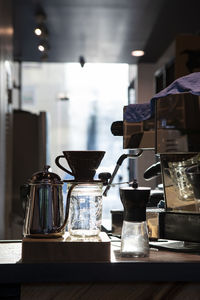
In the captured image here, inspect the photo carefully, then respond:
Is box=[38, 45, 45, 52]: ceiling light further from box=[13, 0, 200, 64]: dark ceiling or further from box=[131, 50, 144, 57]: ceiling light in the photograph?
box=[131, 50, 144, 57]: ceiling light

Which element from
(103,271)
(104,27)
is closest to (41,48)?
(104,27)

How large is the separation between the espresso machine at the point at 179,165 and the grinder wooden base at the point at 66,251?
312 millimetres

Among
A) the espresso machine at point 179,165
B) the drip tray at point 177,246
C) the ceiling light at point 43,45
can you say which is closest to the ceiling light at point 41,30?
the ceiling light at point 43,45

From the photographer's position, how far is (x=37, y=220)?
1.26 m

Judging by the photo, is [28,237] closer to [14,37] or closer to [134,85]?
[14,37]

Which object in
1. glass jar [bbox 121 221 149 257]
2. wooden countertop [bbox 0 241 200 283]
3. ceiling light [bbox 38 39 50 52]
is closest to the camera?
wooden countertop [bbox 0 241 200 283]

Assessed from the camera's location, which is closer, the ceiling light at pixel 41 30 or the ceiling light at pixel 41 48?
the ceiling light at pixel 41 30

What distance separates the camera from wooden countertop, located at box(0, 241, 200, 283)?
3.67ft

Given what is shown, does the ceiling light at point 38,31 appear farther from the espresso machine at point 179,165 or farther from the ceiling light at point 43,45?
the espresso machine at point 179,165

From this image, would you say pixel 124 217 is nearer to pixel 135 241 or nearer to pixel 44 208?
pixel 135 241

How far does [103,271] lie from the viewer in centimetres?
114

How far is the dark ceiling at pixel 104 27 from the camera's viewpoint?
4438 millimetres

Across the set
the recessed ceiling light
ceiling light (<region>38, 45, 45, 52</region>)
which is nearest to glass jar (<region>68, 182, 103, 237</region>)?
ceiling light (<region>38, 45, 45, 52</region>)

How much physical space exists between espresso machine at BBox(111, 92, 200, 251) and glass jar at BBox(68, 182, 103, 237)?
260 millimetres
